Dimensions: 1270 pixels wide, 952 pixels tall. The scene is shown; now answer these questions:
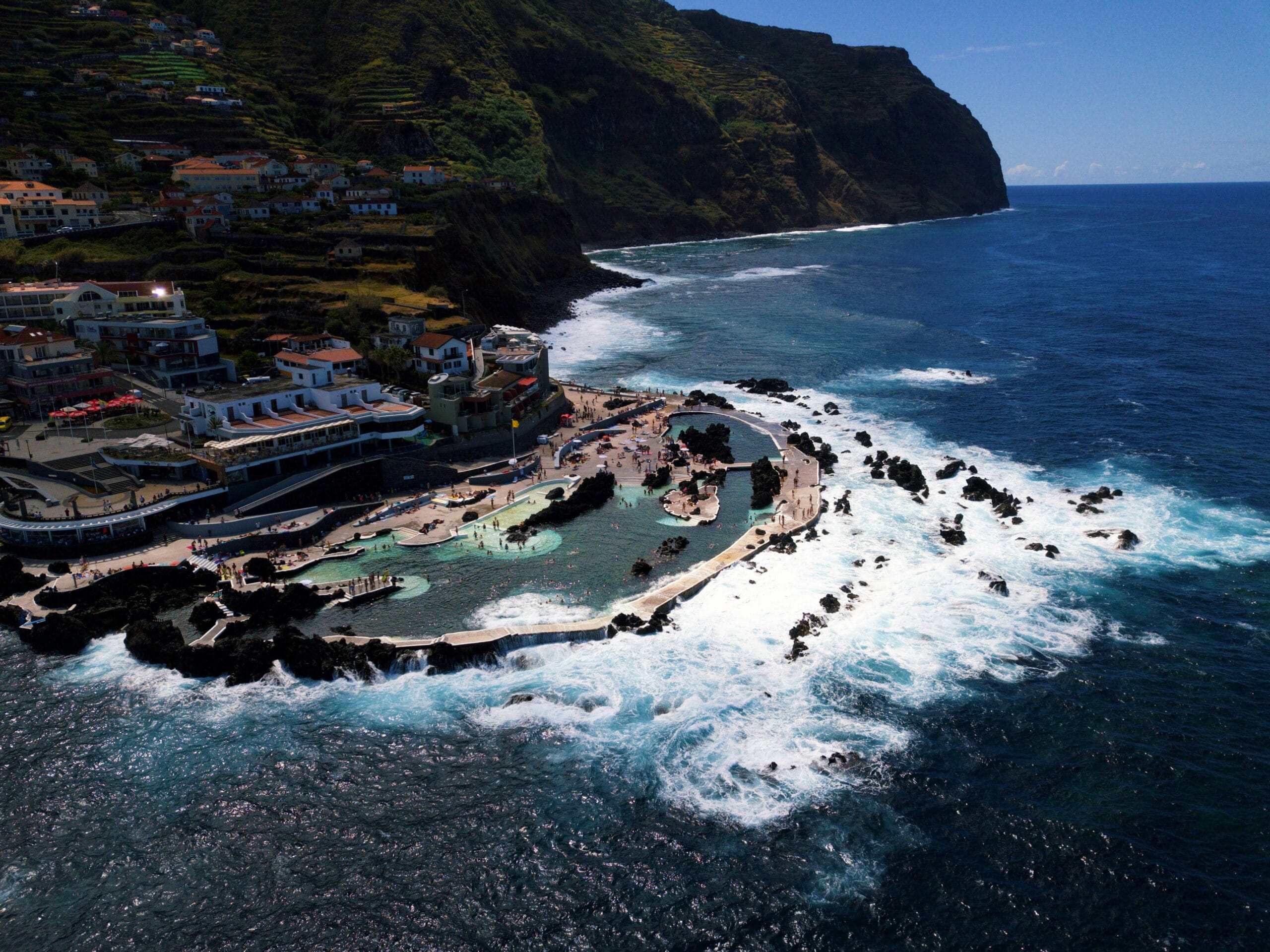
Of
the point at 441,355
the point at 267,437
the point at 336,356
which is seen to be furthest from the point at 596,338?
the point at 267,437

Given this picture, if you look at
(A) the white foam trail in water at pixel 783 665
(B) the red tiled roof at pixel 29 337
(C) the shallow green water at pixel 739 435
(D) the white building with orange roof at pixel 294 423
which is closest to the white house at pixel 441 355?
(D) the white building with orange roof at pixel 294 423

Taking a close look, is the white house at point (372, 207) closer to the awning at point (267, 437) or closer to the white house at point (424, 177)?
the white house at point (424, 177)

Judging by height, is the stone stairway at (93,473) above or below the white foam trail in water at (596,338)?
below

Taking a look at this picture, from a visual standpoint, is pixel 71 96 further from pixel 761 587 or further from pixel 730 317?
pixel 761 587

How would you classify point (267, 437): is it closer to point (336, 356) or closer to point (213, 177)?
point (336, 356)

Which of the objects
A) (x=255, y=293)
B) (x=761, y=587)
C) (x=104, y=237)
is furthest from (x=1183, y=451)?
(x=104, y=237)

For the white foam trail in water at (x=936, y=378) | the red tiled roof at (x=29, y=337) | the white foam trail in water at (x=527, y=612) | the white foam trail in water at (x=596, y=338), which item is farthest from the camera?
the white foam trail in water at (x=596, y=338)

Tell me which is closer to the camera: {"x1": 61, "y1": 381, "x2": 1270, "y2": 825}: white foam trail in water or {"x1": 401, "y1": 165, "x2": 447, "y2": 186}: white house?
{"x1": 61, "y1": 381, "x2": 1270, "y2": 825}: white foam trail in water

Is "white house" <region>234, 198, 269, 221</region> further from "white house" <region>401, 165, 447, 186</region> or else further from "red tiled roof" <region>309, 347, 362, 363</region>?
"red tiled roof" <region>309, 347, 362, 363</region>

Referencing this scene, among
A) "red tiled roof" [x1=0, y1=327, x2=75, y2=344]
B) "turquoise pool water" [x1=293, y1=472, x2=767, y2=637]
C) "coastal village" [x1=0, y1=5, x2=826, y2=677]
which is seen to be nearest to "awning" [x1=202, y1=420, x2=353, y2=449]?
"coastal village" [x1=0, y1=5, x2=826, y2=677]
